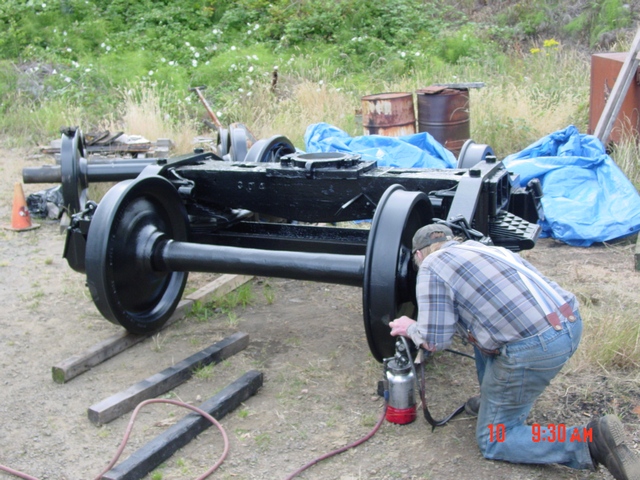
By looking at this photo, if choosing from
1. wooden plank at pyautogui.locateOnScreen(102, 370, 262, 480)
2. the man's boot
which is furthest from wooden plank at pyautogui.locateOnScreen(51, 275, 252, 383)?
the man's boot

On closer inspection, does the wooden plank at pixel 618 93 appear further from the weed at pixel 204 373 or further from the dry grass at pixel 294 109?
the weed at pixel 204 373

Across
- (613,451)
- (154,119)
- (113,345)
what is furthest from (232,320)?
(154,119)

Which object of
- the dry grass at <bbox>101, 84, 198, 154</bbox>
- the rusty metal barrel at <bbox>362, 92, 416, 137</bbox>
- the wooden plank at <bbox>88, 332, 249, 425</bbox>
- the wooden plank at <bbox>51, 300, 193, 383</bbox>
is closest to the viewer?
the wooden plank at <bbox>88, 332, 249, 425</bbox>

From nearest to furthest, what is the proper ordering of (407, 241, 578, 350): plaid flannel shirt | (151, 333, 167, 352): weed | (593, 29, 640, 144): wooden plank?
(407, 241, 578, 350): plaid flannel shirt → (151, 333, 167, 352): weed → (593, 29, 640, 144): wooden plank

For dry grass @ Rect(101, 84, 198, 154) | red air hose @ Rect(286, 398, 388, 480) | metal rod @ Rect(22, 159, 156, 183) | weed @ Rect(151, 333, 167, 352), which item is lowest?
red air hose @ Rect(286, 398, 388, 480)

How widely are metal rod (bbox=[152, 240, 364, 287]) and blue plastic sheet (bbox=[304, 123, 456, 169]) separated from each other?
319cm

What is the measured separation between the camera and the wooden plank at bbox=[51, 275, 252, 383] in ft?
13.8

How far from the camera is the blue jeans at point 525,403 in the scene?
3.21 meters

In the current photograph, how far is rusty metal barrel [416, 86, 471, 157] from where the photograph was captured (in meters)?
8.57

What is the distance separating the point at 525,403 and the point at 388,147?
4569 mm

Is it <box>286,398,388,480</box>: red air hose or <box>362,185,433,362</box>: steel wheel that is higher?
<box>362,185,433,362</box>: steel wheel

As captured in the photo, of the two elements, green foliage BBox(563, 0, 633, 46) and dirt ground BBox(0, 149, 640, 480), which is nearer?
dirt ground BBox(0, 149, 640, 480)

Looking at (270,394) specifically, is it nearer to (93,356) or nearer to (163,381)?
(163,381)

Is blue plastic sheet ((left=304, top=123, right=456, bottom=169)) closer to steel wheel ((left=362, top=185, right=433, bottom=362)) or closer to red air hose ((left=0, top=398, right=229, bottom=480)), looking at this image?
steel wheel ((left=362, top=185, right=433, bottom=362))
